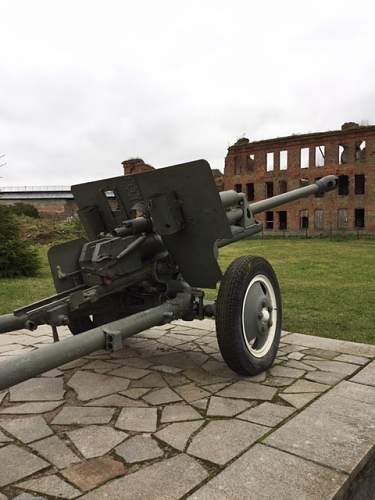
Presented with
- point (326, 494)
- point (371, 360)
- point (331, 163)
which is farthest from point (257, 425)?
point (331, 163)

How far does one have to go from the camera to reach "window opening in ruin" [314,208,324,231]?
31312mm

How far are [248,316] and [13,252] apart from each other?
9.17m

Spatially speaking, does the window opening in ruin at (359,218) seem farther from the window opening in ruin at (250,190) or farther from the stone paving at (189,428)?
the stone paving at (189,428)

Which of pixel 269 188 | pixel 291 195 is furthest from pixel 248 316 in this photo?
pixel 269 188

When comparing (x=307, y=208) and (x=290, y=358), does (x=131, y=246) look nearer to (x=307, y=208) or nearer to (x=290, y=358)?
(x=290, y=358)

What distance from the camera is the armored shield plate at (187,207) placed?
3252 millimetres

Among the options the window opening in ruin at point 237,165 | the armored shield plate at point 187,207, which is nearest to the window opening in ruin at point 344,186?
the window opening in ruin at point 237,165

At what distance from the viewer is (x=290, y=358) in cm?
385

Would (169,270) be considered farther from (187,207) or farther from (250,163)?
(250,163)

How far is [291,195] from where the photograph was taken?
192 inches

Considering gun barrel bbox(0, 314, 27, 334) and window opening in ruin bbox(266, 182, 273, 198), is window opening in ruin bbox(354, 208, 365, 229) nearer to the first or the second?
window opening in ruin bbox(266, 182, 273, 198)

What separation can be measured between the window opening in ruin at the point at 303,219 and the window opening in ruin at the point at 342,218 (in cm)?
213

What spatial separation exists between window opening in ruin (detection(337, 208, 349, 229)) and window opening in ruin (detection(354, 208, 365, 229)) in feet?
1.87

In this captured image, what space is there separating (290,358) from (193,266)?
3.82 feet
